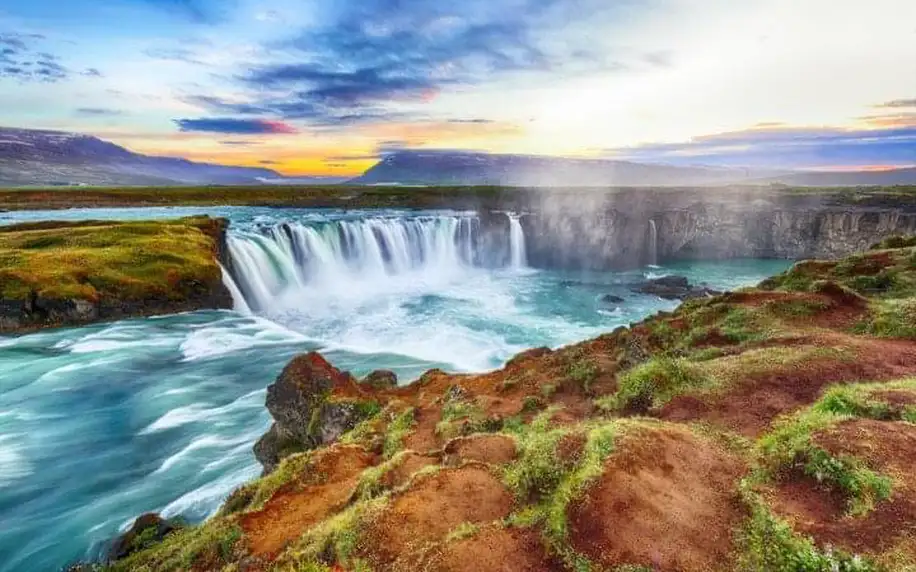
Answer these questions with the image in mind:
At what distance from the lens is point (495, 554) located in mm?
6621

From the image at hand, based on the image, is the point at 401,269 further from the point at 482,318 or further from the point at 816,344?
the point at 816,344

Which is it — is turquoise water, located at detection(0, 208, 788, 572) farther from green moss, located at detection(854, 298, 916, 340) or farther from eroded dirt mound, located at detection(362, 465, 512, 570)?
green moss, located at detection(854, 298, 916, 340)

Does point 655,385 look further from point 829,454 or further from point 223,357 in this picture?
point 223,357

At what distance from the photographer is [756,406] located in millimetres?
9844

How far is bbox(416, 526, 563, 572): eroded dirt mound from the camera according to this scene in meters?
6.43

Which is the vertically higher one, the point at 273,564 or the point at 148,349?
the point at 273,564

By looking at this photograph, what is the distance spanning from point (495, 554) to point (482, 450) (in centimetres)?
286

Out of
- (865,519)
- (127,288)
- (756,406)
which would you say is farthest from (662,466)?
(127,288)

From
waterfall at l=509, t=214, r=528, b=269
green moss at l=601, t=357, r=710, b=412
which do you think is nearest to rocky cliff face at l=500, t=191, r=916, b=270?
waterfall at l=509, t=214, r=528, b=269

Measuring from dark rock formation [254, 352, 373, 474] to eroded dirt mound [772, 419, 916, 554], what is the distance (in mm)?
10896

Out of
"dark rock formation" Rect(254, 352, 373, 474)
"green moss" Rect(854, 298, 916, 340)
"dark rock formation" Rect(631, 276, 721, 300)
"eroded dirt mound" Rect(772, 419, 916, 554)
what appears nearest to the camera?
"eroded dirt mound" Rect(772, 419, 916, 554)

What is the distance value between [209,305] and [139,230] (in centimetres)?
1731

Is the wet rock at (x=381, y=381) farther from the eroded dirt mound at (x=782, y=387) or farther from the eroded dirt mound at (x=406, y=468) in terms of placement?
the eroded dirt mound at (x=782, y=387)

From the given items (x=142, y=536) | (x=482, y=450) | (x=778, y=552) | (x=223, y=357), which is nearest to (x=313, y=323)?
(x=223, y=357)
